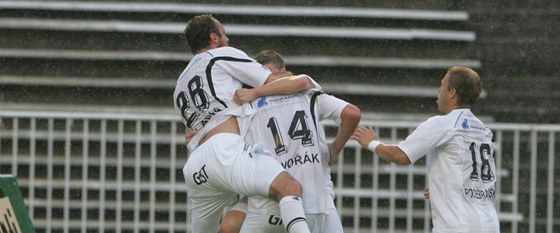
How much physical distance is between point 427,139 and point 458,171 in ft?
0.82

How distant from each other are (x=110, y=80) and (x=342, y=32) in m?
2.03

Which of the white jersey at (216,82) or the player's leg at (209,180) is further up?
the white jersey at (216,82)

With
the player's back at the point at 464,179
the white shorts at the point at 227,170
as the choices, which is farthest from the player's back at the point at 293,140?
the player's back at the point at 464,179

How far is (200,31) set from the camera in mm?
9531

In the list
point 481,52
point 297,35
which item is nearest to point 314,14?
point 297,35

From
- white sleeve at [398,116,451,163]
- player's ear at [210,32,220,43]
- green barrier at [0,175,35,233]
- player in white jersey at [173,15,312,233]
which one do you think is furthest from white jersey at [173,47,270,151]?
green barrier at [0,175,35,233]

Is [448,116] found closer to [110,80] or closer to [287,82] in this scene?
[287,82]

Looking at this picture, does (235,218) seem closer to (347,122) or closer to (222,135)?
(222,135)

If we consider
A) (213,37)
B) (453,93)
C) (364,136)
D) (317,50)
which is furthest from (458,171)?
(317,50)

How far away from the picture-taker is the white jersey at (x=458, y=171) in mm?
8977

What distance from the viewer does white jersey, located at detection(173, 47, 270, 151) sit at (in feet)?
30.6


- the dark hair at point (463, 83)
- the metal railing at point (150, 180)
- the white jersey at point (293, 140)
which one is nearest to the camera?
the dark hair at point (463, 83)

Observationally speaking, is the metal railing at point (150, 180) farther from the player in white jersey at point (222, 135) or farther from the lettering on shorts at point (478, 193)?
the lettering on shorts at point (478, 193)

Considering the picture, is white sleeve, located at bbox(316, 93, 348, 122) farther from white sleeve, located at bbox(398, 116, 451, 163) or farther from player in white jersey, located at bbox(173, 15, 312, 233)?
white sleeve, located at bbox(398, 116, 451, 163)
